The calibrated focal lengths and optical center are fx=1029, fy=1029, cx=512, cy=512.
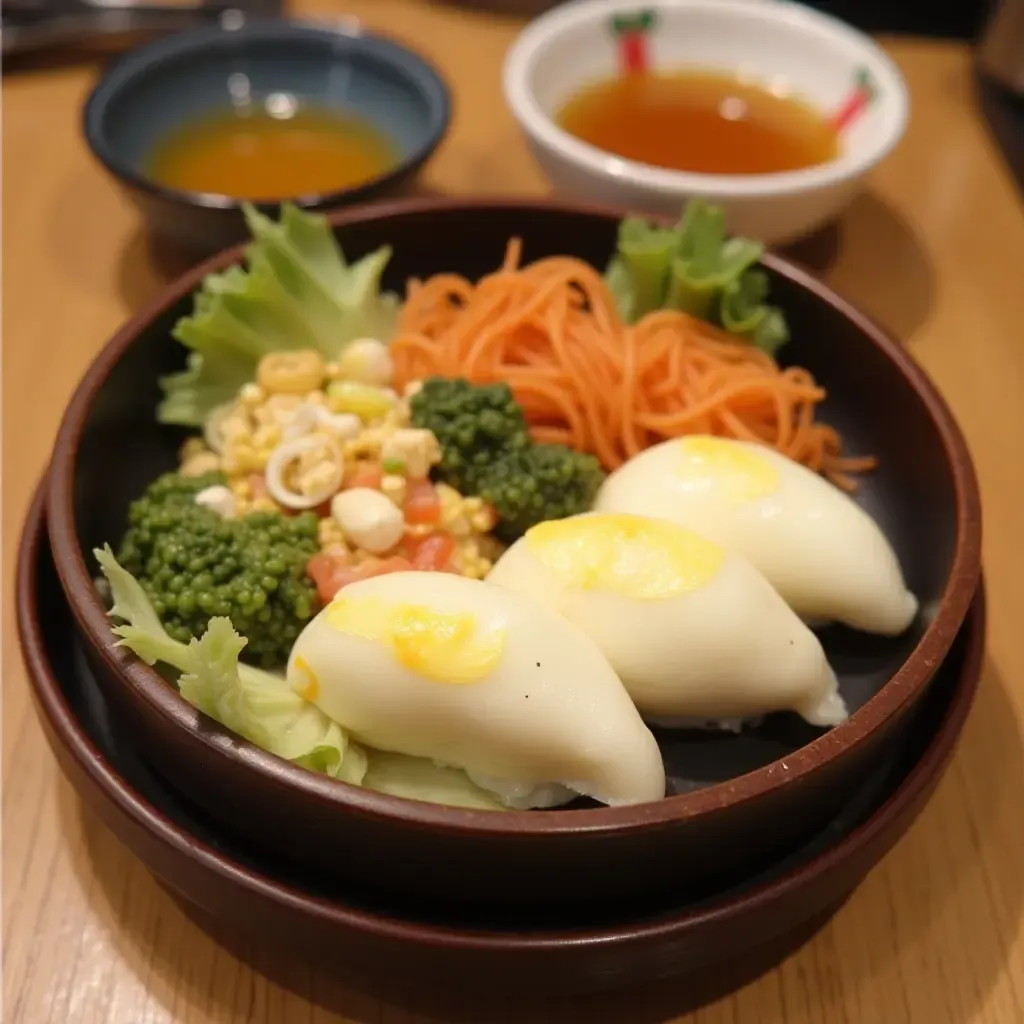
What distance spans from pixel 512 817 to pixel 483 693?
5.5 inches

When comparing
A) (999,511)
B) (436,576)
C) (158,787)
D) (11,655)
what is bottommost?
(11,655)

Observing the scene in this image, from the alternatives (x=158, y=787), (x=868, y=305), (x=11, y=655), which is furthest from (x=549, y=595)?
(x=868, y=305)

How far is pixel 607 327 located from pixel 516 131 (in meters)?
0.98

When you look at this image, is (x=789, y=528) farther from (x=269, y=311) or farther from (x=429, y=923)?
(x=269, y=311)

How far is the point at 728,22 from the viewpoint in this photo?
200 centimetres

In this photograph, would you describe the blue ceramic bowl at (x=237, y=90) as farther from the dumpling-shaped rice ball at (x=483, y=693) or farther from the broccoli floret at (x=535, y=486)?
the dumpling-shaped rice ball at (x=483, y=693)

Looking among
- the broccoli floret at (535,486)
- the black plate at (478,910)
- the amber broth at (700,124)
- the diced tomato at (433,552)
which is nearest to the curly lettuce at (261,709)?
the black plate at (478,910)

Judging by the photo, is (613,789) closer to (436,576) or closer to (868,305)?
(436,576)

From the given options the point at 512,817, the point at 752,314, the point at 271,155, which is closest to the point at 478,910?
the point at 512,817

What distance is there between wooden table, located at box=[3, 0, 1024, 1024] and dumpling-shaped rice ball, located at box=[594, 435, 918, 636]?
23 cm

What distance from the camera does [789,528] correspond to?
44.7 inches

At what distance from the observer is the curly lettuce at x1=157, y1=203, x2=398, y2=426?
4.32 feet

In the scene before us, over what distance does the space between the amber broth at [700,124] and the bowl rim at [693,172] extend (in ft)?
0.15

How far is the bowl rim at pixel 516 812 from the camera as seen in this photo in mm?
→ 811
